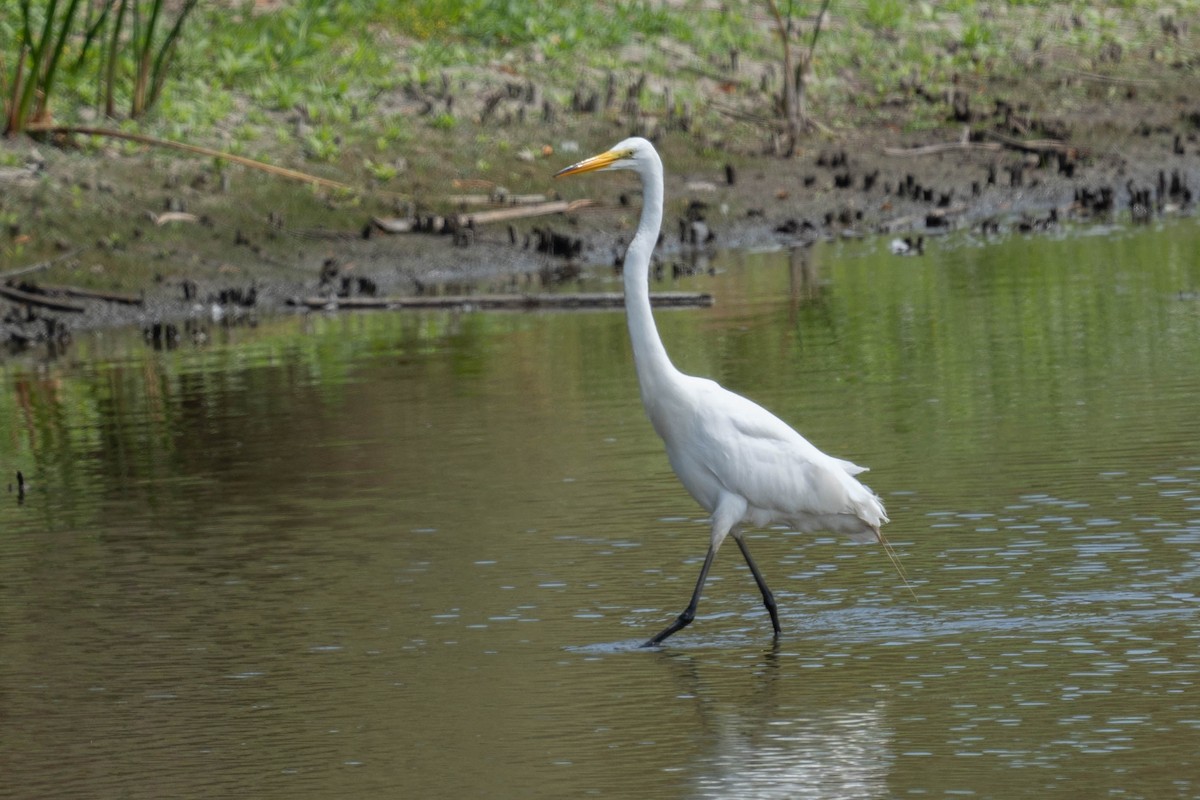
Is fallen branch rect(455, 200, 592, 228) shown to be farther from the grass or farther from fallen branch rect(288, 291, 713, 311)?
fallen branch rect(288, 291, 713, 311)

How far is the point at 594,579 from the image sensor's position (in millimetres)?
8688

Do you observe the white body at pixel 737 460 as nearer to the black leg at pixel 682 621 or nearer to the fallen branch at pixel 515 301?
the black leg at pixel 682 621

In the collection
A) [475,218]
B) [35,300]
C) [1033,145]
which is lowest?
[35,300]

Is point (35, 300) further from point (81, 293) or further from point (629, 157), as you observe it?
point (629, 157)

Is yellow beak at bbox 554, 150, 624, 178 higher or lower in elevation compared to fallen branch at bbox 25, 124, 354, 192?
lower

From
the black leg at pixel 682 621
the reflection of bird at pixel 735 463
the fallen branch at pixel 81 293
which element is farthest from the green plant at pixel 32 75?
the black leg at pixel 682 621

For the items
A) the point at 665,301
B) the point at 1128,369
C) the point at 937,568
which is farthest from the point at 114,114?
the point at 937,568

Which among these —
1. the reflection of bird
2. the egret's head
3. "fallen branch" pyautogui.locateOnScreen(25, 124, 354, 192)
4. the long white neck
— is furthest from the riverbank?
the reflection of bird

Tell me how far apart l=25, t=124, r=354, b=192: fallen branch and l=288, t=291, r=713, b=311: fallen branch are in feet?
7.36

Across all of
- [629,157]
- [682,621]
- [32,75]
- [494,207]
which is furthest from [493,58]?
[682,621]

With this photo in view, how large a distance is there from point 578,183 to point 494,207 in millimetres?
1233

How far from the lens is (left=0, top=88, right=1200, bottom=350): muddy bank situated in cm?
2000

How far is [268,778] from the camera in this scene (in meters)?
6.30

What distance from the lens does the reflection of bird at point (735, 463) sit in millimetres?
7852
